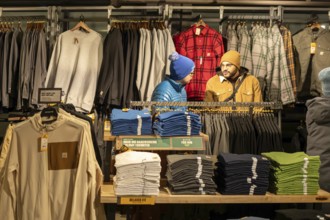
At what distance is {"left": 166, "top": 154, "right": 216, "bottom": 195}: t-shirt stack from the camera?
103 inches

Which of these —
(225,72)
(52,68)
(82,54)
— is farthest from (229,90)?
(52,68)

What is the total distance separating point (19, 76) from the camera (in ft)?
15.0

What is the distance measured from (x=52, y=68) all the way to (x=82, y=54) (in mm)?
356

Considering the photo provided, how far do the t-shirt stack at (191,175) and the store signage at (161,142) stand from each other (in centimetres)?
10

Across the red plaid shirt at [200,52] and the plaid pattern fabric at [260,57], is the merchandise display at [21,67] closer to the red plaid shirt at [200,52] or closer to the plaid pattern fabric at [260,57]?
the red plaid shirt at [200,52]

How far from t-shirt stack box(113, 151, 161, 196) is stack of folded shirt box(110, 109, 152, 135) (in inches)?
10.0

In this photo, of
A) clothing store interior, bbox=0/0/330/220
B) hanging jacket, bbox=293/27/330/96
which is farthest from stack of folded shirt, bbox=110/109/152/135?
hanging jacket, bbox=293/27/330/96

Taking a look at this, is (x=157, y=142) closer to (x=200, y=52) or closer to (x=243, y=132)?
(x=243, y=132)

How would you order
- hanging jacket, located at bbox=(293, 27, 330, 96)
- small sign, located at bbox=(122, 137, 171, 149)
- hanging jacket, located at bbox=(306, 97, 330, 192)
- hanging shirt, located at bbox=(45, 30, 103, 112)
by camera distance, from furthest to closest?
hanging jacket, located at bbox=(293, 27, 330, 96), hanging shirt, located at bbox=(45, 30, 103, 112), hanging jacket, located at bbox=(306, 97, 330, 192), small sign, located at bbox=(122, 137, 171, 149)

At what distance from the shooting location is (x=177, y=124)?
2.76 metres

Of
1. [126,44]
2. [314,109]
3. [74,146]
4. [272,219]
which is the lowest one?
[272,219]

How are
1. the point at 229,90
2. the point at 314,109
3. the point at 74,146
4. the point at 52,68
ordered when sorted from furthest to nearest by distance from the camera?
the point at 52,68 → the point at 229,90 → the point at 314,109 → the point at 74,146

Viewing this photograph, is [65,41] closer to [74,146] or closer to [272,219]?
[74,146]

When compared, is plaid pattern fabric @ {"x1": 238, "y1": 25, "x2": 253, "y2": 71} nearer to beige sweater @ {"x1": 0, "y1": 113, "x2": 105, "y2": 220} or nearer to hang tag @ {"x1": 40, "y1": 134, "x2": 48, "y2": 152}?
beige sweater @ {"x1": 0, "y1": 113, "x2": 105, "y2": 220}
